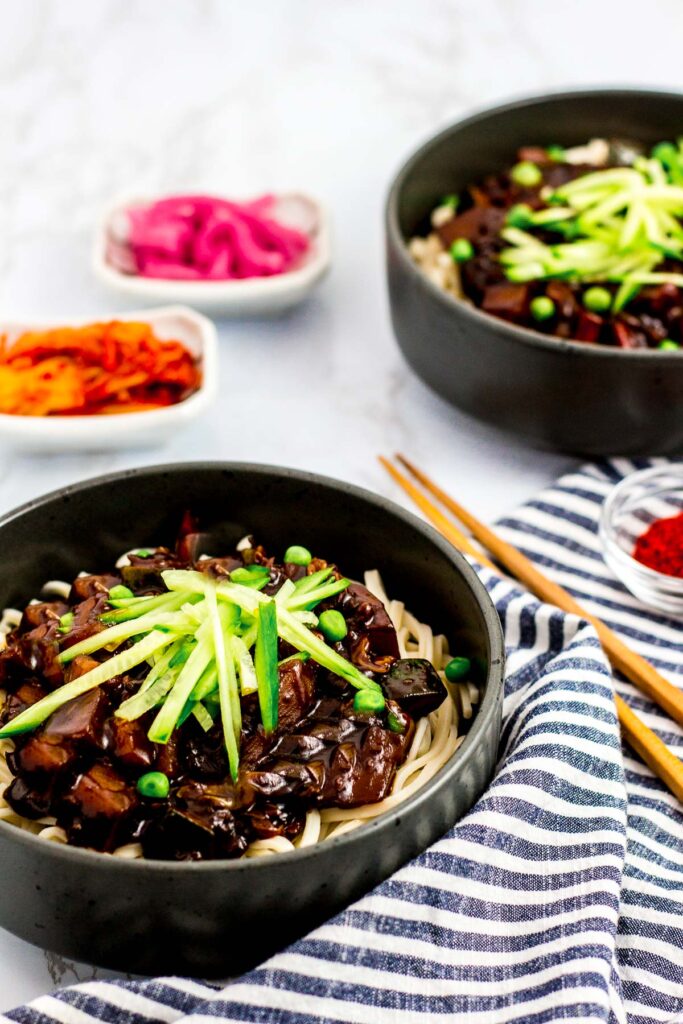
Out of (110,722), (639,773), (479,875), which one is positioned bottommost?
(639,773)

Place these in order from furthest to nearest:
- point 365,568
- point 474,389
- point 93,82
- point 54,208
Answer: point 93,82
point 54,208
point 474,389
point 365,568

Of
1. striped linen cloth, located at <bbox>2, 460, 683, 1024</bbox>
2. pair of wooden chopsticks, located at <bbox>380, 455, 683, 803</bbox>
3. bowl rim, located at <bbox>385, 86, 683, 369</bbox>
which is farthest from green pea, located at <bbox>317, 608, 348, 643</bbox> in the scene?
bowl rim, located at <bbox>385, 86, 683, 369</bbox>

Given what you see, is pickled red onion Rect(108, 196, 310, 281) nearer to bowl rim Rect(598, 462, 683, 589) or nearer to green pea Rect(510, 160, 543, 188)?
green pea Rect(510, 160, 543, 188)

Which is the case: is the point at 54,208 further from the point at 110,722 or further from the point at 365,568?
the point at 110,722

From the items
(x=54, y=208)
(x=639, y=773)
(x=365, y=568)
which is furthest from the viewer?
(x=54, y=208)

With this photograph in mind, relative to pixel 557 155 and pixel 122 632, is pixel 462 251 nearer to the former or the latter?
pixel 557 155

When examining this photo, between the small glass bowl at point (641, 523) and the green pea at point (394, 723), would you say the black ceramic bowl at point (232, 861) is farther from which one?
the small glass bowl at point (641, 523)

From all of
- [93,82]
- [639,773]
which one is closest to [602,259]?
[639,773]
